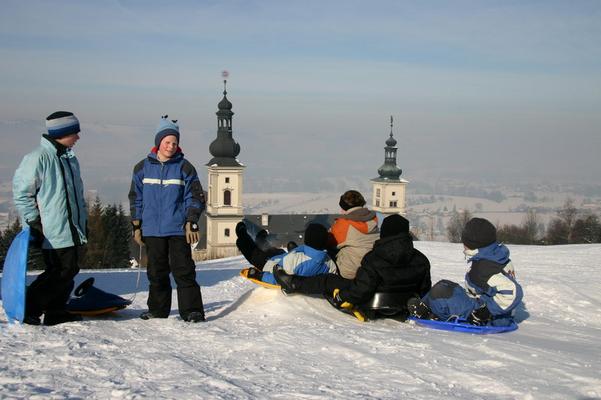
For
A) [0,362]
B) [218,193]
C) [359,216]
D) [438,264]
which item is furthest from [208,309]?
[218,193]

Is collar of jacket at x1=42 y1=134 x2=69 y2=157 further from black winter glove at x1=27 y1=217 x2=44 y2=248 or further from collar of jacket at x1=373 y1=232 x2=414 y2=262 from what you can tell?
collar of jacket at x1=373 y1=232 x2=414 y2=262

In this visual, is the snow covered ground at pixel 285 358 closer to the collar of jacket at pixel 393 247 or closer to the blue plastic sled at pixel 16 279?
the blue plastic sled at pixel 16 279

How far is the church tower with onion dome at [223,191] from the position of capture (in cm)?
7850

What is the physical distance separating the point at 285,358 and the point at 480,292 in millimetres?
3172

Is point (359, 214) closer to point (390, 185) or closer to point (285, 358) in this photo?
point (285, 358)

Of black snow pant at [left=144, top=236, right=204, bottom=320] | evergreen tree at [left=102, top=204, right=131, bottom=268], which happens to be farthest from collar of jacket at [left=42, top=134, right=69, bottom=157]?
evergreen tree at [left=102, top=204, right=131, bottom=268]

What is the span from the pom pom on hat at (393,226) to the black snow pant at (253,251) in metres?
1.66

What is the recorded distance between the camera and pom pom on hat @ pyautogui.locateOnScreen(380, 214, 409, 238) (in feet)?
23.2

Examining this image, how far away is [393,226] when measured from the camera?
23.2 feet

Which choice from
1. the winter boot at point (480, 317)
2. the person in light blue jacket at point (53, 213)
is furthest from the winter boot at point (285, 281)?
the person in light blue jacket at point (53, 213)

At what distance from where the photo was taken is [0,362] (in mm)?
4324

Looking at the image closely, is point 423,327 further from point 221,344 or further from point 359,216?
point 221,344

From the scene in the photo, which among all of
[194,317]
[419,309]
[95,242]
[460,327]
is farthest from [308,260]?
[95,242]

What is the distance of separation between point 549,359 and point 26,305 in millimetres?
4506
